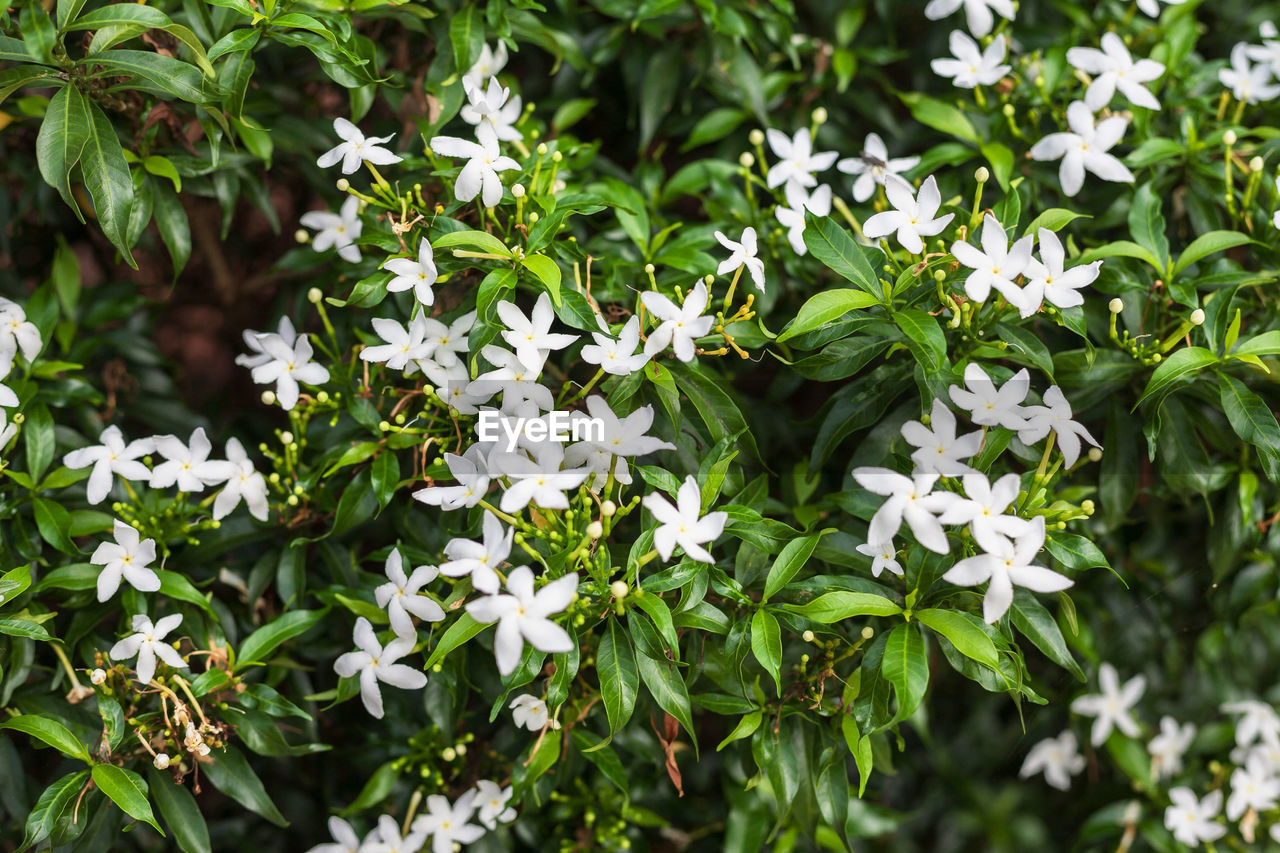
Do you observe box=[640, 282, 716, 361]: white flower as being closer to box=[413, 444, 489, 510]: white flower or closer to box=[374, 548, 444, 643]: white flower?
box=[413, 444, 489, 510]: white flower

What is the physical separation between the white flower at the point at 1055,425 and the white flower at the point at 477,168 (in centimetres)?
68

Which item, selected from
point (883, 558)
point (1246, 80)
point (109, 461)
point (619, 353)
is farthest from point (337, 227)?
point (1246, 80)

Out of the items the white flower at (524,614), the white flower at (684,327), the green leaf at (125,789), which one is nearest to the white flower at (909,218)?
the white flower at (684,327)

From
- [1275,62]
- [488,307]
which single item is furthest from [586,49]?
[1275,62]

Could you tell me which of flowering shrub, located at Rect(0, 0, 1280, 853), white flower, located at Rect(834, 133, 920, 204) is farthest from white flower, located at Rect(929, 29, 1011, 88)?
white flower, located at Rect(834, 133, 920, 204)

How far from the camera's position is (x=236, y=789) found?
Answer: 120 cm

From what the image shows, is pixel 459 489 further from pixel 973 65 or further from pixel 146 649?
pixel 973 65

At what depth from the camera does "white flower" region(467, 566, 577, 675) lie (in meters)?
0.86

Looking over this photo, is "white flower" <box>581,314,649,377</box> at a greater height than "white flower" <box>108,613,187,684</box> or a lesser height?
greater

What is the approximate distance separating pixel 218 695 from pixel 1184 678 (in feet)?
6.00

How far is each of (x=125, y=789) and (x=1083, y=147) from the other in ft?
4.99

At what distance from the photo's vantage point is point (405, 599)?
1.06 metres

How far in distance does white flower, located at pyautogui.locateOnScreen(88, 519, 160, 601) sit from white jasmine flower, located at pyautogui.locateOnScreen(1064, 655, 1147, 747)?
164 centimetres

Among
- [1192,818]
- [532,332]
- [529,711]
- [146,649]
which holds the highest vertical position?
[532,332]
